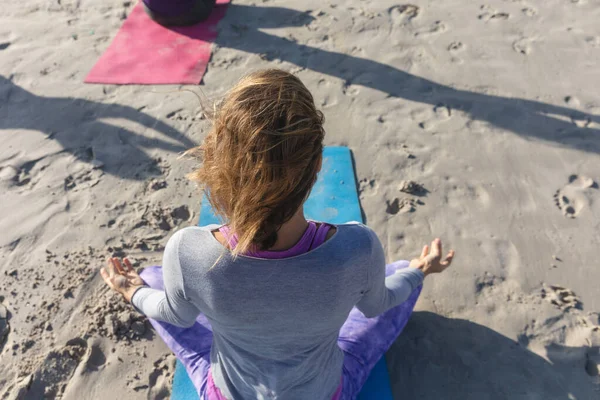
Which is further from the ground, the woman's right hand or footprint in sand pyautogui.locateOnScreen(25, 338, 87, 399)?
the woman's right hand

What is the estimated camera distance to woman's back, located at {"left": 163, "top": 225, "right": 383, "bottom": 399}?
109 centimetres

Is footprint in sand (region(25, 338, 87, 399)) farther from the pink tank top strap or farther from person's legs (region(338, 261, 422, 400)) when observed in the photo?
the pink tank top strap

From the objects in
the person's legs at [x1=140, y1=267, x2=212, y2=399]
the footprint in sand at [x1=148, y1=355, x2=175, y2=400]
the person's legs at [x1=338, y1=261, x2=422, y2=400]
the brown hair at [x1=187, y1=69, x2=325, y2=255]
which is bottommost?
the footprint in sand at [x1=148, y1=355, x2=175, y2=400]

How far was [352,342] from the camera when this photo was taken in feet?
6.15

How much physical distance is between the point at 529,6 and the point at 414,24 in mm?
1168

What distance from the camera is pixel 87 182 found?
292cm

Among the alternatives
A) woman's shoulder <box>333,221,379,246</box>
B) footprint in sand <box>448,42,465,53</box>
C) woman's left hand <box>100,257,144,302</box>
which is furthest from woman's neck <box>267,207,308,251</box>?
footprint in sand <box>448,42,465,53</box>

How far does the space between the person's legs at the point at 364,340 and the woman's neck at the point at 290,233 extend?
86cm

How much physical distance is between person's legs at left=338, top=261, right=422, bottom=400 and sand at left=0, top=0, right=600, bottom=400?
211 millimetres

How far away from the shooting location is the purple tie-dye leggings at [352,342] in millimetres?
1809

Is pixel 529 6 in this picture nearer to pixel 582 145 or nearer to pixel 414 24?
pixel 414 24

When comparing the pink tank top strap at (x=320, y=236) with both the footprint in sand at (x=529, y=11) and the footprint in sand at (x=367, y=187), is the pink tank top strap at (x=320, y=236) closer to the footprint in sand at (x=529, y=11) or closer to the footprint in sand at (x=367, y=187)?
the footprint in sand at (x=367, y=187)

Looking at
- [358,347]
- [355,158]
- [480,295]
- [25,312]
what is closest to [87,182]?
[25,312]

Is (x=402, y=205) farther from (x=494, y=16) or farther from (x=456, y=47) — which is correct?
(x=494, y=16)
